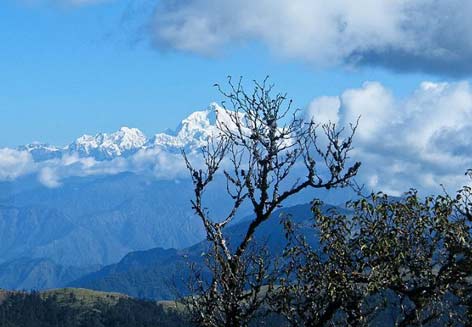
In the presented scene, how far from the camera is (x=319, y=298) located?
28266 mm

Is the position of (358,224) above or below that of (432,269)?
above

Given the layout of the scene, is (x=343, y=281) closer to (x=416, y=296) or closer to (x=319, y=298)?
(x=319, y=298)

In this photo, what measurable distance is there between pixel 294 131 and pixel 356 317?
747cm

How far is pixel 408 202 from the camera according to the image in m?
31.2

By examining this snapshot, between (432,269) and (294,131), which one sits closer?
(294,131)

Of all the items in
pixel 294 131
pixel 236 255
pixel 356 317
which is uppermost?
pixel 294 131

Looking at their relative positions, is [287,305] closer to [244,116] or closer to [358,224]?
[358,224]

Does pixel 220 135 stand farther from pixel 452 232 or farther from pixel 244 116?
pixel 452 232

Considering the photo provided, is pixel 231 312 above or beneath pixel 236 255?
beneath

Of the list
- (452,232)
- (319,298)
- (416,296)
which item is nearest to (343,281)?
(319,298)

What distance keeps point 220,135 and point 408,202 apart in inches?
343

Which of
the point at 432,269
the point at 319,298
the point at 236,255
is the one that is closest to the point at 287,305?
the point at 319,298

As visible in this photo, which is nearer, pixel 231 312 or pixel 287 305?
pixel 231 312

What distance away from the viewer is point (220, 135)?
2783 cm
